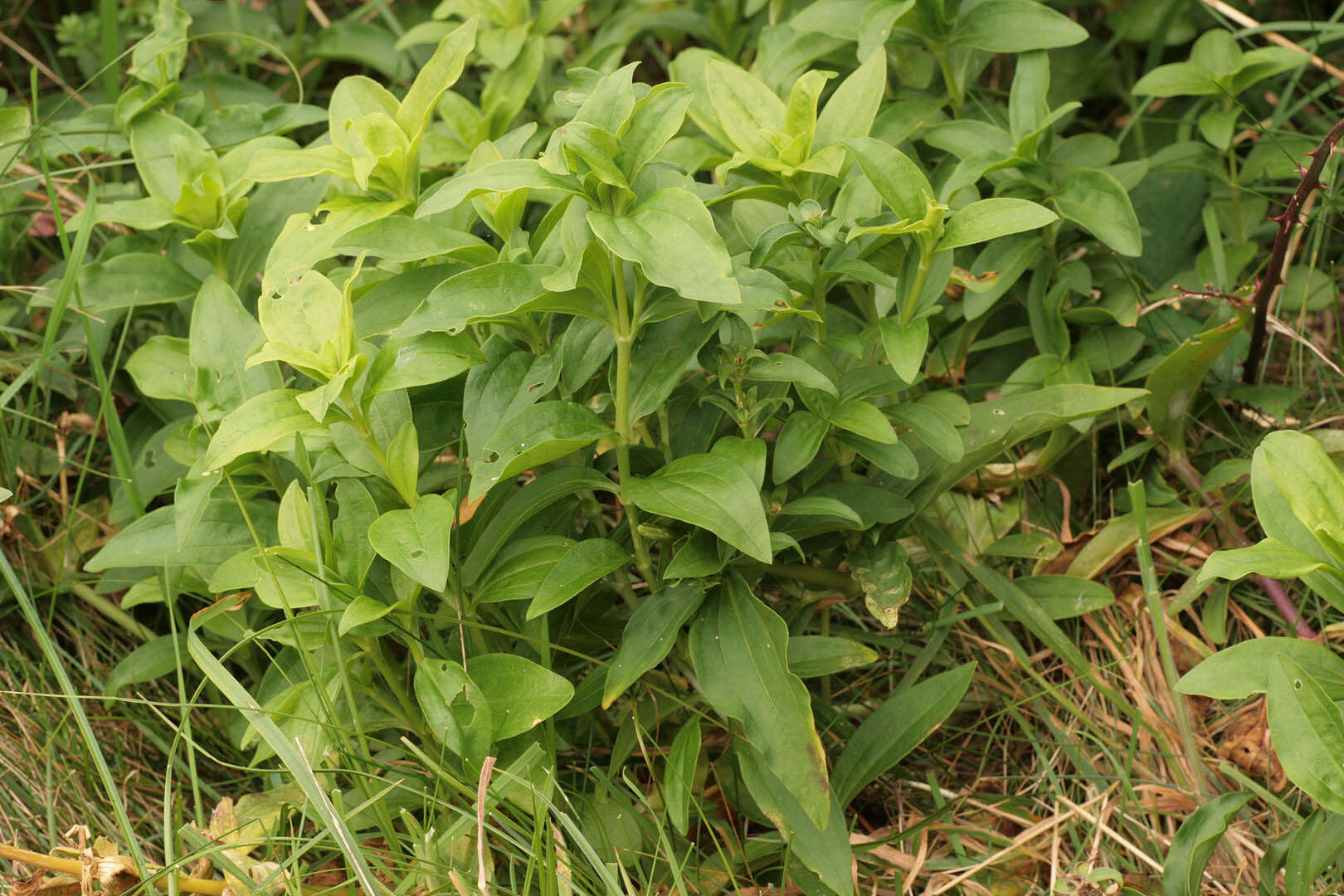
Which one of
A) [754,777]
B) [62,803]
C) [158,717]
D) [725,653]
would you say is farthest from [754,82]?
[62,803]

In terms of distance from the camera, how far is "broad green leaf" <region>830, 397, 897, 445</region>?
4.98 ft

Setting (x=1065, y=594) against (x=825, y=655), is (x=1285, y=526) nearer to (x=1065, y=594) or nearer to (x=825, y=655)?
(x=1065, y=594)

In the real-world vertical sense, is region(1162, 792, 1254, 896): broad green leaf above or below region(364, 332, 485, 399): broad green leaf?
below

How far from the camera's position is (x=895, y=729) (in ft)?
5.47

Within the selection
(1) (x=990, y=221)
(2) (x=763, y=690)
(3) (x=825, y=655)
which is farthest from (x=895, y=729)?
(1) (x=990, y=221)

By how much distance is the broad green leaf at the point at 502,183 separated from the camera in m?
1.32

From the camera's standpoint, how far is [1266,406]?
196 centimetres

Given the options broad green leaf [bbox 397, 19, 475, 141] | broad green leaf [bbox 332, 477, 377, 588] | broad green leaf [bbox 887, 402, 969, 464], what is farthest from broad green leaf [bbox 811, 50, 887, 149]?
broad green leaf [bbox 332, 477, 377, 588]

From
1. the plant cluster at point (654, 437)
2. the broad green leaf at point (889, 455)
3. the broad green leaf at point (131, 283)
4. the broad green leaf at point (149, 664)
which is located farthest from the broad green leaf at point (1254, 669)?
the broad green leaf at point (131, 283)

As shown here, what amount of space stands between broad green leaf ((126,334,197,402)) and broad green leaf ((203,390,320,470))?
1.36 feet

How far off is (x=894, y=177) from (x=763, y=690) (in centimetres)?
69

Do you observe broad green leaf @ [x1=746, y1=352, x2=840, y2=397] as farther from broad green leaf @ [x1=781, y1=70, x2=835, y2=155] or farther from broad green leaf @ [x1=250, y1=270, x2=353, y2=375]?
broad green leaf @ [x1=250, y1=270, x2=353, y2=375]

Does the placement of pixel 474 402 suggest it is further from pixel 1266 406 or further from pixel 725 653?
pixel 1266 406

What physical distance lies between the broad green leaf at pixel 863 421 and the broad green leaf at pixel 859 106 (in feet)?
1.36
